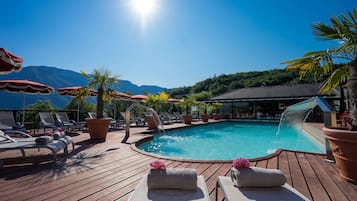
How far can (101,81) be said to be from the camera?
662 cm

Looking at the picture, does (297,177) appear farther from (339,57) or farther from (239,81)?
(239,81)

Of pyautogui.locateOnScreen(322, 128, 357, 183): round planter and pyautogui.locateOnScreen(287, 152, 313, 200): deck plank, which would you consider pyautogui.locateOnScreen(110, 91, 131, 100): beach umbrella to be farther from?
pyautogui.locateOnScreen(322, 128, 357, 183): round planter

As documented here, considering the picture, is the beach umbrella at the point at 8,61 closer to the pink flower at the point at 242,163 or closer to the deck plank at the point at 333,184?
the pink flower at the point at 242,163

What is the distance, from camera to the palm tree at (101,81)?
6.59m

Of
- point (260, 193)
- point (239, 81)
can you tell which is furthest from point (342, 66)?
point (239, 81)

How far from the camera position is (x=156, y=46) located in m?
13.0

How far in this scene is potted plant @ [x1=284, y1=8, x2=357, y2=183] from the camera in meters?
2.54

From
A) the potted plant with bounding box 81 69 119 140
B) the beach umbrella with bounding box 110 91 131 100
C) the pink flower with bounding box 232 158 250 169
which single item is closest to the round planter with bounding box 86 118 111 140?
the potted plant with bounding box 81 69 119 140

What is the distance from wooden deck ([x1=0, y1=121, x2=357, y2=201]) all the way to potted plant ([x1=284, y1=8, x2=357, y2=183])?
1.11 ft

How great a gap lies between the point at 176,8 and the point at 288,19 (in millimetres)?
7830

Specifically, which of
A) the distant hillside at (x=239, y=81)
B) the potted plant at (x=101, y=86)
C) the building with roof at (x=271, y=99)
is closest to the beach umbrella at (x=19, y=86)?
the potted plant at (x=101, y=86)

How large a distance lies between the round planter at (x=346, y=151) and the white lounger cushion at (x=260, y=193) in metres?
1.42

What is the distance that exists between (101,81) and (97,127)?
160 centimetres

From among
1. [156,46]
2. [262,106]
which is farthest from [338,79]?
[262,106]
